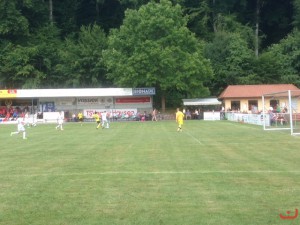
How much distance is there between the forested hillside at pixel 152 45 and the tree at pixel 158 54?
13 cm

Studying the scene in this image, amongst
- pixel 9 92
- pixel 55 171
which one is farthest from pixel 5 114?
pixel 55 171

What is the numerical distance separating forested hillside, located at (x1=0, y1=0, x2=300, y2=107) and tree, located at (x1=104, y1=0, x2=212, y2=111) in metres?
0.13

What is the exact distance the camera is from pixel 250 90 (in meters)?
63.2

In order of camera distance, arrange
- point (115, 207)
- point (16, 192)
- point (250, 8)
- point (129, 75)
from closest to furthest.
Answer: point (115, 207) < point (16, 192) < point (129, 75) < point (250, 8)

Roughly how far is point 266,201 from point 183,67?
175 feet

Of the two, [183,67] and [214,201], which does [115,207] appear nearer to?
[214,201]

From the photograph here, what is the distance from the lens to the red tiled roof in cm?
6184

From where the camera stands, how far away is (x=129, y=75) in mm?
61906

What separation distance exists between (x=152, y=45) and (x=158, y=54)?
1638mm

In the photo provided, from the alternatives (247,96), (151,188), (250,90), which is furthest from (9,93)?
(151,188)

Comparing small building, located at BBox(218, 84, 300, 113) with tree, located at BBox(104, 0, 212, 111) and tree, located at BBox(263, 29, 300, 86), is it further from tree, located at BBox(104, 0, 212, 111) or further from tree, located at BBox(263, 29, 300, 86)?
tree, located at BBox(263, 29, 300, 86)

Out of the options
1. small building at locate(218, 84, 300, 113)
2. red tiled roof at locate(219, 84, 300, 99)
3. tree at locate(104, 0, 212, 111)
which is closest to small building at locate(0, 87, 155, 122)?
tree at locate(104, 0, 212, 111)

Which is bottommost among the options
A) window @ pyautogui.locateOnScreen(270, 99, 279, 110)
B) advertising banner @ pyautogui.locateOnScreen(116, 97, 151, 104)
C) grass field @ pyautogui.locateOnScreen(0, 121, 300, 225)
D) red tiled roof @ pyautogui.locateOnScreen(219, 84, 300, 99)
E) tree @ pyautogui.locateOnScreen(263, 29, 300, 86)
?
grass field @ pyautogui.locateOnScreen(0, 121, 300, 225)

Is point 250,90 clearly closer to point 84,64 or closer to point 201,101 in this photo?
point 201,101
